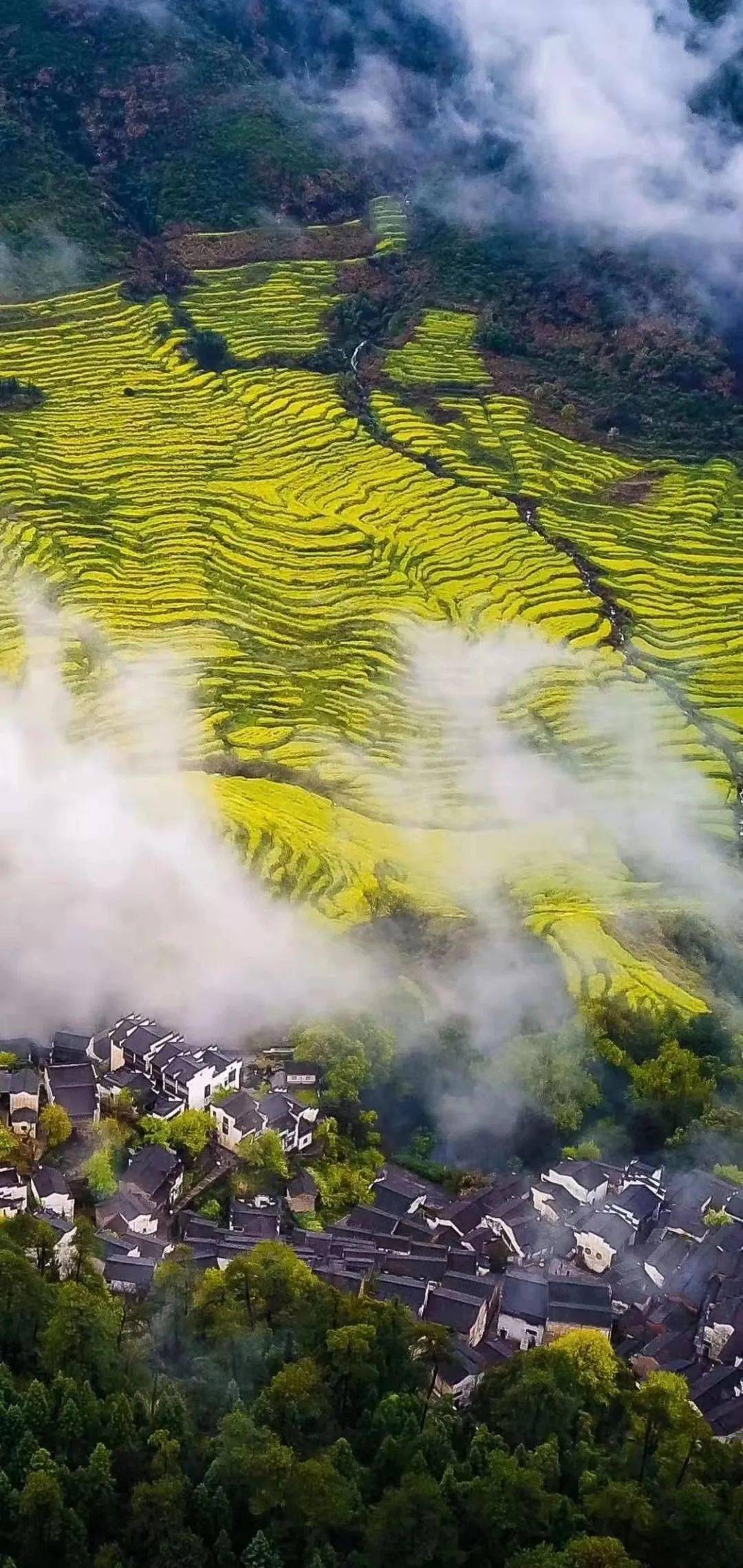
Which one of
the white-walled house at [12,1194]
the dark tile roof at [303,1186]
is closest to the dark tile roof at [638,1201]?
the dark tile roof at [303,1186]

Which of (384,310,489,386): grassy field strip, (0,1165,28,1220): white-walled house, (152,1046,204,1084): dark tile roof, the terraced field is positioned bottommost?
the terraced field

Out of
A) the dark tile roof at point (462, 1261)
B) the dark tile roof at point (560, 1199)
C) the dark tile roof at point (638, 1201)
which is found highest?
the dark tile roof at point (638, 1201)

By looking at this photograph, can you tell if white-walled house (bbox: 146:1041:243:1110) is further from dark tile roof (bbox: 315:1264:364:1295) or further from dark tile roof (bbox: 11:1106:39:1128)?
dark tile roof (bbox: 315:1264:364:1295)

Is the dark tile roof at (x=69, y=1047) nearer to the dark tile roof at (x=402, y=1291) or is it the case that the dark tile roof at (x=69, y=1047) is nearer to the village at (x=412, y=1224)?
the village at (x=412, y=1224)

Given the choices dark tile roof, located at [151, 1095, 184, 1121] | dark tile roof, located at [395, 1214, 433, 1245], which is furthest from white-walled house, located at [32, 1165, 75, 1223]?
dark tile roof, located at [395, 1214, 433, 1245]

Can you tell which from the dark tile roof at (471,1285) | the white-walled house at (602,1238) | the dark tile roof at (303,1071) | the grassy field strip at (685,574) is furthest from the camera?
the grassy field strip at (685,574)
